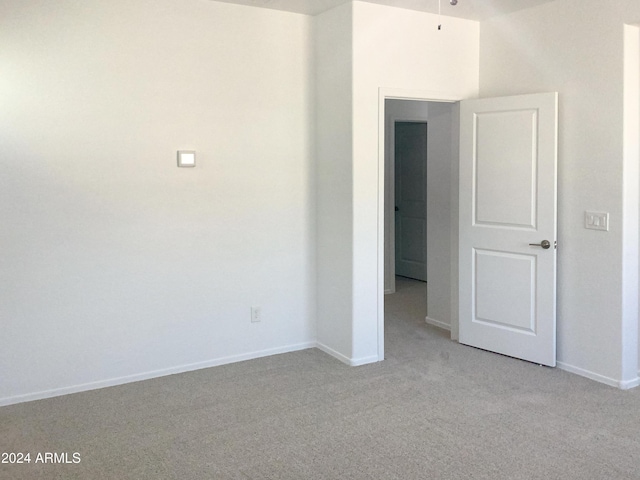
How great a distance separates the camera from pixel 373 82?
14.1ft

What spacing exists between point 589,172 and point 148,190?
2.89 metres

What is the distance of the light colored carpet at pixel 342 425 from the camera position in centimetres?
290

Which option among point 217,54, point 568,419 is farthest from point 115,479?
point 217,54

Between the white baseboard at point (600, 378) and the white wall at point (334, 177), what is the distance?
1.49 metres

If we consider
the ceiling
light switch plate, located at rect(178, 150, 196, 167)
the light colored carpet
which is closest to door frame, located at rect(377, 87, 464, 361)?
the light colored carpet

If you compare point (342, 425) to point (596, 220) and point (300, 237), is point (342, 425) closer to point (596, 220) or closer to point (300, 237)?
point (300, 237)

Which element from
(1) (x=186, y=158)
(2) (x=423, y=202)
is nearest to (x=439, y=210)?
(1) (x=186, y=158)

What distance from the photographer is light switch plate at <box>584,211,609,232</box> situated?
3.90 meters

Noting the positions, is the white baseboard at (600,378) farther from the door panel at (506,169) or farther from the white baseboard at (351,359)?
the white baseboard at (351,359)

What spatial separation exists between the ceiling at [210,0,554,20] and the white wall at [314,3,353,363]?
142mm

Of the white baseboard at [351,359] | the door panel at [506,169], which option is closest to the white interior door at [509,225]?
the door panel at [506,169]

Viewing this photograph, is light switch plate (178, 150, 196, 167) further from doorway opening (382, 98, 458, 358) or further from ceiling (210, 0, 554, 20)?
doorway opening (382, 98, 458, 358)

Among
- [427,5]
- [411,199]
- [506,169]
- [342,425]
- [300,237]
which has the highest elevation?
[427,5]

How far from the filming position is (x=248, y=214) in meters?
4.43
